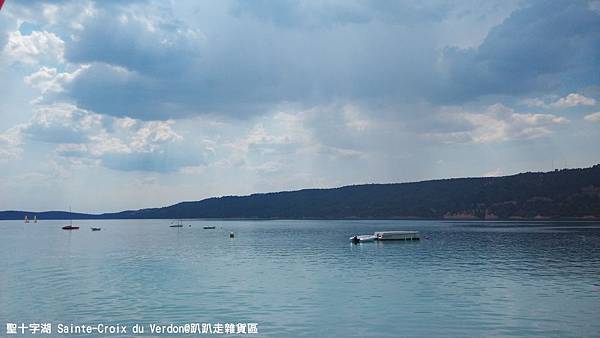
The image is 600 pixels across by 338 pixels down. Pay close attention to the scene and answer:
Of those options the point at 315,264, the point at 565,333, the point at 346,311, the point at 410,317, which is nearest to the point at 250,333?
the point at 346,311

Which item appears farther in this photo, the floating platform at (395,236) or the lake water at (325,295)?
the floating platform at (395,236)

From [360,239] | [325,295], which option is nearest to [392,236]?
[360,239]

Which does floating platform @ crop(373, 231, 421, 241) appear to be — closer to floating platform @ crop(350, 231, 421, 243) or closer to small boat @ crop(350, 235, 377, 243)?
floating platform @ crop(350, 231, 421, 243)

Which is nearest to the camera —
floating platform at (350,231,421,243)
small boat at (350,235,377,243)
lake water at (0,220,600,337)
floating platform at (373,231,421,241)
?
lake water at (0,220,600,337)

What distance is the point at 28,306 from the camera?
46375 mm

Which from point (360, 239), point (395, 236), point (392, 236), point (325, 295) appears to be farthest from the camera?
point (395, 236)

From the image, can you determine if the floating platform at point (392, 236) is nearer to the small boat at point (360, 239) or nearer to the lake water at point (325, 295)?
the small boat at point (360, 239)

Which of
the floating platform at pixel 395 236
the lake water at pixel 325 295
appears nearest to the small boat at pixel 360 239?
the floating platform at pixel 395 236

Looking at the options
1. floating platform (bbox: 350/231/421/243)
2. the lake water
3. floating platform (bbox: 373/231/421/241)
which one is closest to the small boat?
floating platform (bbox: 350/231/421/243)

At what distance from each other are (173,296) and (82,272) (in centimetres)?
2852

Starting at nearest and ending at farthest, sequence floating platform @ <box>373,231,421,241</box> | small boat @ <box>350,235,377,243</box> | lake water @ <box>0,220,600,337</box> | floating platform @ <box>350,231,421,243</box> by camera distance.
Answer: lake water @ <box>0,220,600,337</box> < small boat @ <box>350,235,377,243</box> < floating platform @ <box>350,231,421,243</box> < floating platform @ <box>373,231,421,241</box>

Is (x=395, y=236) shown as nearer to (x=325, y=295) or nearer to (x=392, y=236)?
(x=392, y=236)

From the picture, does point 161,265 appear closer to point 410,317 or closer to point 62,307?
point 62,307

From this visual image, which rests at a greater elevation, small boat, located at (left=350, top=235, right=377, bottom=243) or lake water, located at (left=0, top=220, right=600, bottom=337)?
small boat, located at (left=350, top=235, right=377, bottom=243)
